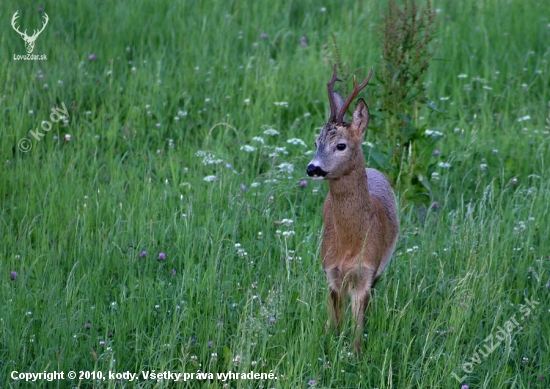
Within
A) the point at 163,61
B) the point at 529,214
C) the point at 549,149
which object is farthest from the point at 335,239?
the point at 163,61

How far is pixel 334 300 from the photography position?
4.84 metres

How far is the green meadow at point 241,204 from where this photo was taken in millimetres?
4523

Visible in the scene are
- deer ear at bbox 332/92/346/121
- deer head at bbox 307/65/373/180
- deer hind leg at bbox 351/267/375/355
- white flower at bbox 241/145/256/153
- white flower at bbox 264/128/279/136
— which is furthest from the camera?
white flower at bbox 264/128/279/136

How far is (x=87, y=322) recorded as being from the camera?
475 cm

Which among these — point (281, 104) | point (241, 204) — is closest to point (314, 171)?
point (241, 204)

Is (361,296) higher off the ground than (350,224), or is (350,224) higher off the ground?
(350,224)

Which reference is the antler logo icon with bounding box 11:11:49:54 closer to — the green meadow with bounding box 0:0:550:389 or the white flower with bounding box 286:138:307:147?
the green meadow with bounding box 0:0:550:389

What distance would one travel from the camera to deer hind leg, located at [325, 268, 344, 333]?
15.5ft

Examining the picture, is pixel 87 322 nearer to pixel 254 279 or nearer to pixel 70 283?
pixel 70 283

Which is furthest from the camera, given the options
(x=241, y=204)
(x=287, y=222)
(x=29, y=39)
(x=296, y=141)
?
(x=29, y=39)

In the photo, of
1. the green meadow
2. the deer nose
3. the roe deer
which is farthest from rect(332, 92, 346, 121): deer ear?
the green meadow

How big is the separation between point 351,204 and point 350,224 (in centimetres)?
11

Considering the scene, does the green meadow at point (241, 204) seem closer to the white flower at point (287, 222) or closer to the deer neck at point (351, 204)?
the white flower at point (287, 222)

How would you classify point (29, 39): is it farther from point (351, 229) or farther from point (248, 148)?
point (351, 229)
